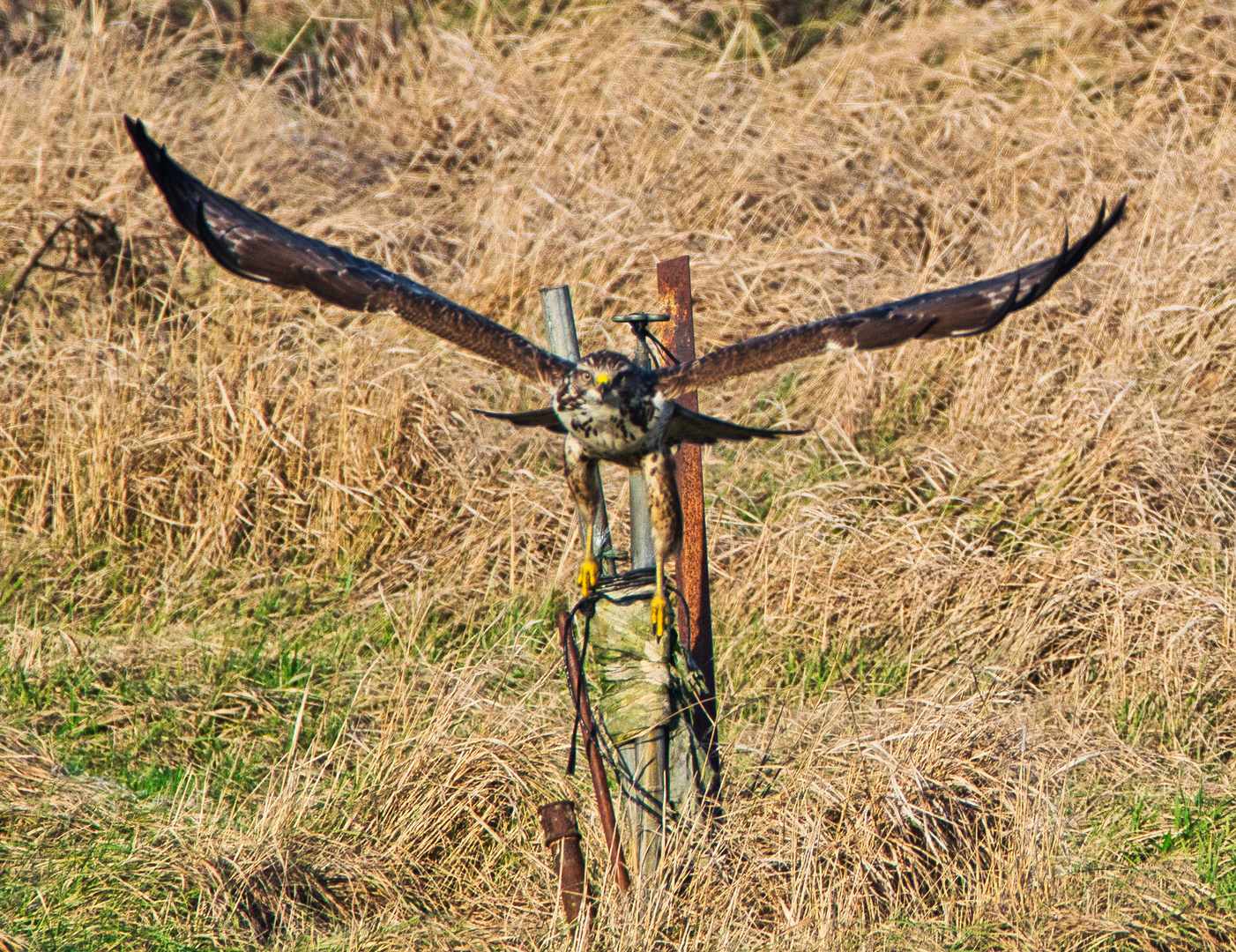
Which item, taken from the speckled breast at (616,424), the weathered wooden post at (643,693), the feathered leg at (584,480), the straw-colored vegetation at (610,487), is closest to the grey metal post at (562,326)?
the weathered wooden post at (643,693)

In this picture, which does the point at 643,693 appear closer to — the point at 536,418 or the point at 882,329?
the point at 536,418

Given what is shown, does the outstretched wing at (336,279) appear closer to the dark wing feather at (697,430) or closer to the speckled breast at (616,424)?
the speckled breast at (616,424)

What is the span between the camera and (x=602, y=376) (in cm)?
213

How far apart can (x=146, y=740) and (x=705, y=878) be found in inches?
87.7

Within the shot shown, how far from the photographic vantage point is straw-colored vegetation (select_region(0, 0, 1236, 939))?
3416 mm

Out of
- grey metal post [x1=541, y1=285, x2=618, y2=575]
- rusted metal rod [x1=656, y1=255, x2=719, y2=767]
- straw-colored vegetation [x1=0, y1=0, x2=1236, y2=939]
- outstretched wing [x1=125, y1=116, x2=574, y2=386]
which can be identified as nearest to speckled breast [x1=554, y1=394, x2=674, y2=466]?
outstretched wing [x1=125, y1=116, x2=574, y2=386]

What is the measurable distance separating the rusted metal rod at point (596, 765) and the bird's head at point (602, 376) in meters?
0.93

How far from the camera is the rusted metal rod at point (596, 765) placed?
3.01m

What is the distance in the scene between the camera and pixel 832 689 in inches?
180

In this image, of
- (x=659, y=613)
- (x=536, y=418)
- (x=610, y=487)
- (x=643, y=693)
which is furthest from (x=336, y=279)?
(x=610, y=487)

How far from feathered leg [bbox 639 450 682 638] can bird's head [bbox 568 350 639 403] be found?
6.9 inches

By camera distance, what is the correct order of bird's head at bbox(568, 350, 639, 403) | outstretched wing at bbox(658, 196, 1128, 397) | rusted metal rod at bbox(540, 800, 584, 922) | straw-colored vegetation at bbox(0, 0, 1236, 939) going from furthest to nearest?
1. straw-colored vegetation at bbox(0, 0, 1236, 939)
2. rusted metal rod at bbox(540, 800, 584, 922)
3. outstretched wing at bbox(658, 196, 1128, 397)
4. bird's head at bbox(568, 350, 639, 403)

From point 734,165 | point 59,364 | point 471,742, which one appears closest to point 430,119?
point 734,165

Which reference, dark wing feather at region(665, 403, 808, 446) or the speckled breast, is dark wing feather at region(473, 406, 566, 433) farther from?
dark wing feather at region(665, 403, 808, 446)
